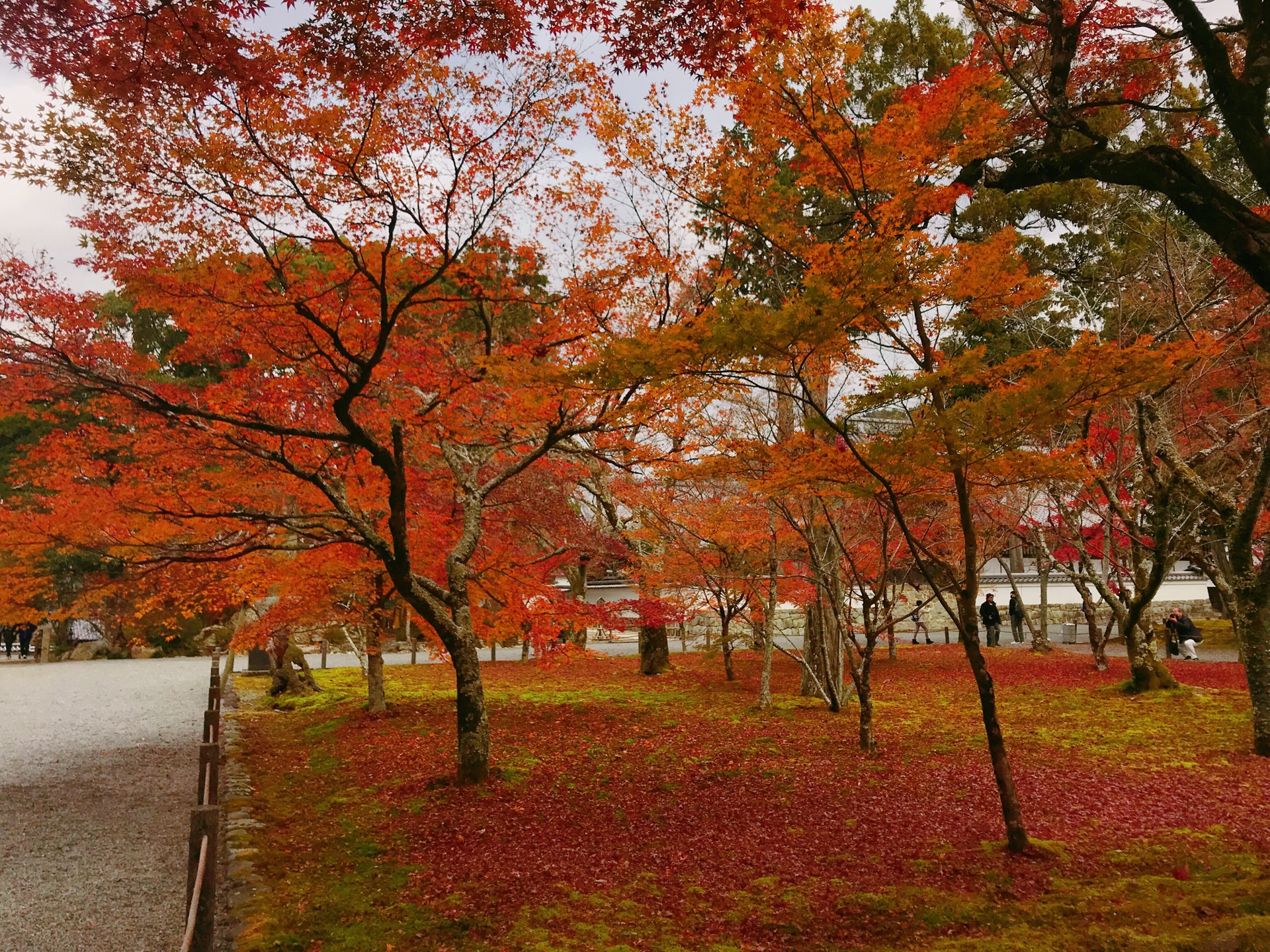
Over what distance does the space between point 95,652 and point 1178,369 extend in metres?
27.5

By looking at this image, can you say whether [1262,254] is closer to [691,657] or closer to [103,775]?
[103,775]

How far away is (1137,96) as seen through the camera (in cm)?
615

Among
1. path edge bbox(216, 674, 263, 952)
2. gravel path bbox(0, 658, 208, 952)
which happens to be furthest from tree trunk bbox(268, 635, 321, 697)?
path edge bbox(216, 674, 263, 952)

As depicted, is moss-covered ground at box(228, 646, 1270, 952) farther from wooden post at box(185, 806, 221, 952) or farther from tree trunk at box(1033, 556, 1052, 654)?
tree trunk at box(1033, 556, 1052, 654)

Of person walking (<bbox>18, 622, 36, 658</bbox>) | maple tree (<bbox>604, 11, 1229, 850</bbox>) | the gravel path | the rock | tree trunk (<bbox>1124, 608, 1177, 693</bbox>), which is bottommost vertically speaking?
the gravel path

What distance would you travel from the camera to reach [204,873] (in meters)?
3.52

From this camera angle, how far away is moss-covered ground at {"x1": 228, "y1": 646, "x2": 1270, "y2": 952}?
14.6 ft

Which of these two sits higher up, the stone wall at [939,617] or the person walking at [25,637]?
the person walking at [25,637]

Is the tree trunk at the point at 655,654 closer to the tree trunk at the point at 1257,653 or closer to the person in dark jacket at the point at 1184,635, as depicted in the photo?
the tree trunk at the point at 1257,653

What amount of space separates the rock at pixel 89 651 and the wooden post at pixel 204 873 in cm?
2341

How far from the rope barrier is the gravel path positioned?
1.97m

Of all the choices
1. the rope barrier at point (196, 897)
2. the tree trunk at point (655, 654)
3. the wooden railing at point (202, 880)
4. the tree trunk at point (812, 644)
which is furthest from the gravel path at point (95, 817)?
the tree trunk at point (812, 644)

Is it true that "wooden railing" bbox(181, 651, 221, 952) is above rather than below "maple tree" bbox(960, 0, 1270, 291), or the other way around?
below

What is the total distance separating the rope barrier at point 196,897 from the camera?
313 cm
